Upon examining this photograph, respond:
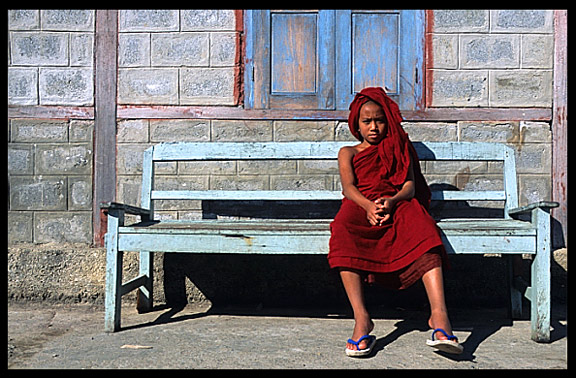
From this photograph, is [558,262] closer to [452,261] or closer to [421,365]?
[452,261]

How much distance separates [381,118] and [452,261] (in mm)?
1305

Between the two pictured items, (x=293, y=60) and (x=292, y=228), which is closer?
(x=292, y=228)

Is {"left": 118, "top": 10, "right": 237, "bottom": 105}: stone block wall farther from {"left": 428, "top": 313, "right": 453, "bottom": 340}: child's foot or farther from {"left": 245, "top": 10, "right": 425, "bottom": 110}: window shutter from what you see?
{"left": 428, "top": 313, "right": 453, "bottom": 340}: child's foot

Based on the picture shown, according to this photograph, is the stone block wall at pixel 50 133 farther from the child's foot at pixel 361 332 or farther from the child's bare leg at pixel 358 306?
the child's foot at pixel 361 332

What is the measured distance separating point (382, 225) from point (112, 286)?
1553mm

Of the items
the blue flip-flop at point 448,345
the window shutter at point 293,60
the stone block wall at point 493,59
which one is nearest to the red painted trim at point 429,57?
the stone block wall at point 493,59

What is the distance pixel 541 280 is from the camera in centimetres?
337

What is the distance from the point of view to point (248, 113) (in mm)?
4523

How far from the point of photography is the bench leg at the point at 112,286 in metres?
3.58

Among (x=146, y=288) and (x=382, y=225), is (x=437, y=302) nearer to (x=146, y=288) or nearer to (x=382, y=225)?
(x=382, y=225)

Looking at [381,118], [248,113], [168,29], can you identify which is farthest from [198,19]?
[381,118]

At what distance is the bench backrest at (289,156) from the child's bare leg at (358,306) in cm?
95

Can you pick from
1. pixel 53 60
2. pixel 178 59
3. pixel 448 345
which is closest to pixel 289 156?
pixel 178 59

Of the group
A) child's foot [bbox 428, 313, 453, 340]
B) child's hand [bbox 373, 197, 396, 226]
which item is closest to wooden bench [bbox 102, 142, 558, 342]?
child's hand [bbox 373, 197, 396, 226]
